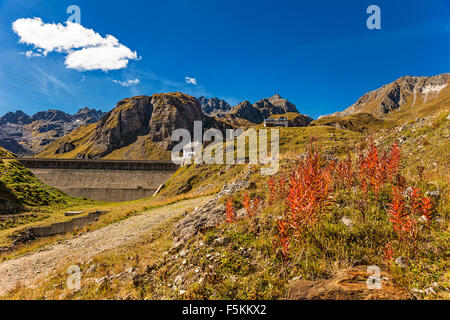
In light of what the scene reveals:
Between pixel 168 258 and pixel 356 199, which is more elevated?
pixel 356 199

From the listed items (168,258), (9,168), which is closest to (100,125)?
(9,168)

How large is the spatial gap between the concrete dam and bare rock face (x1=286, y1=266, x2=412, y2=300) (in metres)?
55.4

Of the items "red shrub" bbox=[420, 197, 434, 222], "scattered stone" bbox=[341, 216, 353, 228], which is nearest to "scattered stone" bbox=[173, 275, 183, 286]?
"scattered stone" bbox=[341, 216, 353, 228]

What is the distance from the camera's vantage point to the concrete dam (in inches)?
2152

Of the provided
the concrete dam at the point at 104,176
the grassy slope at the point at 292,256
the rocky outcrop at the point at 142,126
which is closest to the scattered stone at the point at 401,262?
the grassy slope at the point at 292,256

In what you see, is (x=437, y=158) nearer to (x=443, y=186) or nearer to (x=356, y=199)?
(x=443, y=186)

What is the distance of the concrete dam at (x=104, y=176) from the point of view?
54656 millimetres

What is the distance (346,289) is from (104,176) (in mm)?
66247

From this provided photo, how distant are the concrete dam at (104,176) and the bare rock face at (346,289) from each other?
182ft

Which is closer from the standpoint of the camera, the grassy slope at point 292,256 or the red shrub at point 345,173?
the grassy slope at point 292,256

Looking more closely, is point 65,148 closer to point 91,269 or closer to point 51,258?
point 51,258

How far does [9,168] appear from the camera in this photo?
107 feet

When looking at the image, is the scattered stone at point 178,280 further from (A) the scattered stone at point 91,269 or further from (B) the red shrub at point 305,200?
(A) the scattered stone at point 91,269
